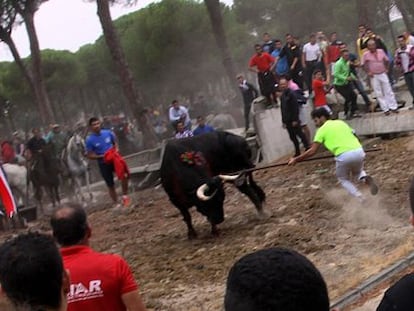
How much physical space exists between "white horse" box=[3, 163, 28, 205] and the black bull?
9572 millimetres

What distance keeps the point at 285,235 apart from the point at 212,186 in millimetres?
1125

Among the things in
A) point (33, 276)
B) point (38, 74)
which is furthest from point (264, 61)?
point (33, 276)

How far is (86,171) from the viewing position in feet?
57.1

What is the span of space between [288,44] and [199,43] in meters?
22.6

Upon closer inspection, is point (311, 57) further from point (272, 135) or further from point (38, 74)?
point (38, 74)

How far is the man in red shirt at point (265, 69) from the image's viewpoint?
16656mm

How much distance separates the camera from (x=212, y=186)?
9094mm

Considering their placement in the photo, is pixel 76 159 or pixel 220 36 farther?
pixel 220 36

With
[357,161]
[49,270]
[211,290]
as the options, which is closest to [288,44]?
[357,161]

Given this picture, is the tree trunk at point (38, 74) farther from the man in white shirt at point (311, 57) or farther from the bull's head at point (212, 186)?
the bull's head at point (212, 186)

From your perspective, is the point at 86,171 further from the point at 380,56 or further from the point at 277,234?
the point at 277,234

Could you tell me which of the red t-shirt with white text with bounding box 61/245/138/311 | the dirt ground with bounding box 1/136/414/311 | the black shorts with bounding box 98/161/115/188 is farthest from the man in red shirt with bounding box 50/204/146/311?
the black shorts with bounding box 98/161/115/188

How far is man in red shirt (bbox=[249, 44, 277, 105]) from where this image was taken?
16.7 meters

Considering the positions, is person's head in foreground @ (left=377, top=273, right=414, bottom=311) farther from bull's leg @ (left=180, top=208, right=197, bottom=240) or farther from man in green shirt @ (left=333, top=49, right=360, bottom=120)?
man in green shirt @ (left=333, top=49, right=360, bottom=120)
